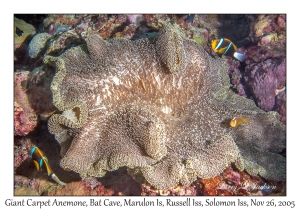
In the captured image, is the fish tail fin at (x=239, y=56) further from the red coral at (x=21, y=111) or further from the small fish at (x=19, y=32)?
the small fish at (x=19, y=32)

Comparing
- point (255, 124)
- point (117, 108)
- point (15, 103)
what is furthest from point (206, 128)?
point (15, 103)

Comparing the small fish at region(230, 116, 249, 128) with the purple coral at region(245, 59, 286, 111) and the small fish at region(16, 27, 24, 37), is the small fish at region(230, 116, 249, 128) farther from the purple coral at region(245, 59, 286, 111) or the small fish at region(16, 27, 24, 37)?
the small fish at region(16, 27, 24, 37)

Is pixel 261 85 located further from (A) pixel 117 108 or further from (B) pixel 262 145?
(A) pixel 117 108

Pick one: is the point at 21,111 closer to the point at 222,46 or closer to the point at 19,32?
the point at 19,32

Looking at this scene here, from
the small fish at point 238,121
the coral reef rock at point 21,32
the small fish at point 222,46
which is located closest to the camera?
the small fish at point 238,121

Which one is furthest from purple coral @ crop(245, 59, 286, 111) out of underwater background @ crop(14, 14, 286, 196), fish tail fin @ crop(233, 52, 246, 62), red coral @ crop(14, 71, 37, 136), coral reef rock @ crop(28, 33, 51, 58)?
coral reef rock @ crop(28, 33, 51, 58)

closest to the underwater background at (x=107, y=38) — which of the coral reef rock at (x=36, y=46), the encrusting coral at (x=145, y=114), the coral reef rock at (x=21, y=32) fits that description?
the coral reef rock at (x=36, y=46)

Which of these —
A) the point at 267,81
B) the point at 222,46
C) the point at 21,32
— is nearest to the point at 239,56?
the point at 222,46
